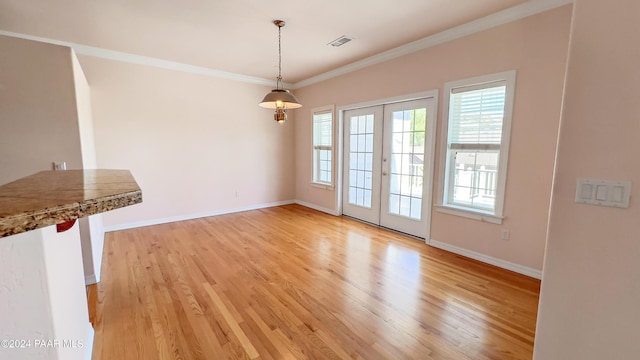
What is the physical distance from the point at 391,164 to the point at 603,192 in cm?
308

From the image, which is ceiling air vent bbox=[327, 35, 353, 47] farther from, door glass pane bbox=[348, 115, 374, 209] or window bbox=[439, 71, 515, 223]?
window bbox=[439, 71, 515, 223]

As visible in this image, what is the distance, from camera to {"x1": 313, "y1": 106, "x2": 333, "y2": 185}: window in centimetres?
532

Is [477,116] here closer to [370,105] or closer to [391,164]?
[391,164]

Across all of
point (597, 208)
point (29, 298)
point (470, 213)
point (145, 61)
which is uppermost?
point (145, 61)

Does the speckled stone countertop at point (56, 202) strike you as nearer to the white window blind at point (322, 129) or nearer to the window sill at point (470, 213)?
the window sill at point (470, 213)

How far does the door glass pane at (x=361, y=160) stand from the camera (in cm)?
462

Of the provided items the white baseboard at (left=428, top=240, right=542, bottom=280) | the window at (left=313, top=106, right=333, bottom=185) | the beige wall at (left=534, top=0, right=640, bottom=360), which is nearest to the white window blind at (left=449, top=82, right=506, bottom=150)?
the white baseboard at (left=428, top=240, right=542, bottom=280)

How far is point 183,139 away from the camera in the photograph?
475cm

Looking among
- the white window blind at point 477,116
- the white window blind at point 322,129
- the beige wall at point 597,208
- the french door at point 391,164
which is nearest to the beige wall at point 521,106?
the white window blind at point 477,116

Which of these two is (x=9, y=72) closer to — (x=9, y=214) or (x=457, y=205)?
(x=9, y=214)

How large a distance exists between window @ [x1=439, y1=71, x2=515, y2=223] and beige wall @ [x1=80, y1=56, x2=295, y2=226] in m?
3.66

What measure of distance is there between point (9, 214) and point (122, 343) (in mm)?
1858

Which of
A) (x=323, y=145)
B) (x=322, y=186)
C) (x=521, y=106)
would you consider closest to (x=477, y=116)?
(x=521, y=106)

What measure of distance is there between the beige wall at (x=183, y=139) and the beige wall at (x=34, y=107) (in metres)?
1.80
